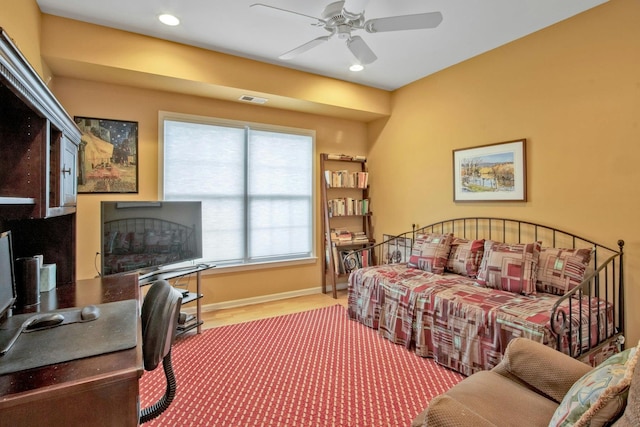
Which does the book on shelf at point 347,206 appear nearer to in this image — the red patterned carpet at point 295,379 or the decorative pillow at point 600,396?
the red patterned carpet at point 295,379

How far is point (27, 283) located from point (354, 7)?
259 cm

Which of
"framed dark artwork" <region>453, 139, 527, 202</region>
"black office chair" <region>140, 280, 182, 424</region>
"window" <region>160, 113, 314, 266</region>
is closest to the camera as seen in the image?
"black office chair" <region>140, 280, 182, 424</region>

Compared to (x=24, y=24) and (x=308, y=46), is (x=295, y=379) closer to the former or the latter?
(x=308, y=46)

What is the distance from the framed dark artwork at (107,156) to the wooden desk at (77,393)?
9.13ft

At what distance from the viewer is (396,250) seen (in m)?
4.53

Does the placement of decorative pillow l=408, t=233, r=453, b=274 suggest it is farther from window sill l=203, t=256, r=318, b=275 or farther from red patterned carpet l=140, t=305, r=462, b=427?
window sill l=203, t=256, r=318, b=275

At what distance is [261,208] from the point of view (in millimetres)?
4152

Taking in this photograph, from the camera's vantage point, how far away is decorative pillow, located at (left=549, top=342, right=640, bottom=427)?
842 millimetres

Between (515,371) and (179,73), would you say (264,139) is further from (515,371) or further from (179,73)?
(515,371)

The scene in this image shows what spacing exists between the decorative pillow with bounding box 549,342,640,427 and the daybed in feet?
3.53

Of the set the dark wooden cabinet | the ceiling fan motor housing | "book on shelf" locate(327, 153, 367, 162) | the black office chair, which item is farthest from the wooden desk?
"book on shelf" locate(327, 153, 367, 162)

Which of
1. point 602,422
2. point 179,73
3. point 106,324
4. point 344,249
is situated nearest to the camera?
point 602,422

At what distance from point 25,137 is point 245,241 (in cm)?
278

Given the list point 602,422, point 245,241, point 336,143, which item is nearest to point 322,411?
point 602,422
